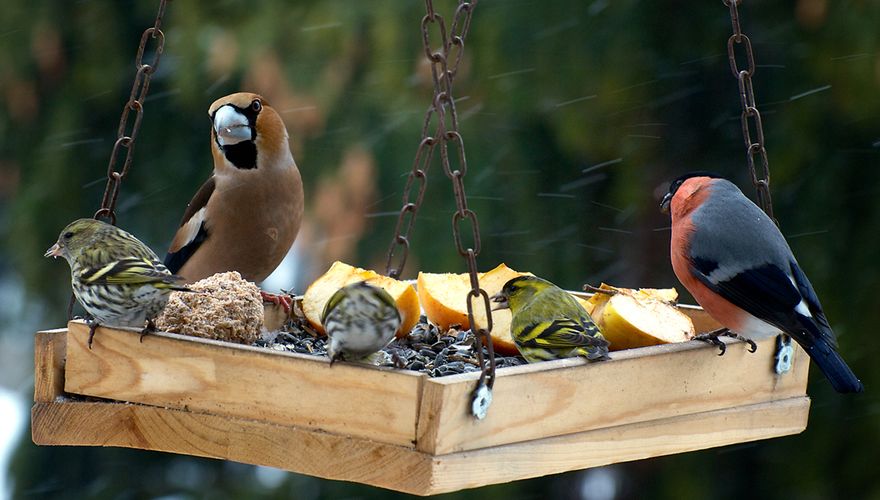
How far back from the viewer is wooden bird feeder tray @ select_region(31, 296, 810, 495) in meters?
2.40

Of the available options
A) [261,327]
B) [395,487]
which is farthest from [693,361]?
[261,327]

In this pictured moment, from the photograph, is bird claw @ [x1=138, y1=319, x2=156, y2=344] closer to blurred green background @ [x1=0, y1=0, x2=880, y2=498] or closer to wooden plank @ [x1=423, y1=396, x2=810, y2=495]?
wooden plank @ [x1=423, y1=396, x2=810, y2=495]

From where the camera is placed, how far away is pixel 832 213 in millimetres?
4277

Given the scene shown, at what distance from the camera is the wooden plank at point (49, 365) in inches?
115

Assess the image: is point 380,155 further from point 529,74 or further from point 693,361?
point 693,361

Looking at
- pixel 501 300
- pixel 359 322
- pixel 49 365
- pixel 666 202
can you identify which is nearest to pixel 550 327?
pixel 501 300

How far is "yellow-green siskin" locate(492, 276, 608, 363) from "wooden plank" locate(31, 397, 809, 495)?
0.20 metres

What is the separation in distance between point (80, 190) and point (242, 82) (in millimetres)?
803

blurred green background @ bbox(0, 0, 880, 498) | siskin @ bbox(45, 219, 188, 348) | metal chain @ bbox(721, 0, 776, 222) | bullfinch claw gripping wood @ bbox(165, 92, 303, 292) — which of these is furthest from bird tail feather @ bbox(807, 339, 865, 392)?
bullfinch claw gripping wood @ bbox(165, 92, 303, 292)

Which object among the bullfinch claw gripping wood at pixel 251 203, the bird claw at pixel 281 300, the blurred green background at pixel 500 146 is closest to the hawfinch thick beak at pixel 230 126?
the bullfinch claw gripping wood at pixel 251 203

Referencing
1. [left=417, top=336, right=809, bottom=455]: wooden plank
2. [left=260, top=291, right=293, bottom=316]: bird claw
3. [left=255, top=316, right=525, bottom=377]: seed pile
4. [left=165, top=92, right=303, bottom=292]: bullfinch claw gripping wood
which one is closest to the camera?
[left=417, top=336, right=809, bottom=455]: wooden plank

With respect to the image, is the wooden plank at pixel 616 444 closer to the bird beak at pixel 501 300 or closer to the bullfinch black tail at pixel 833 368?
the bullfinch black tail at pixel 833 368

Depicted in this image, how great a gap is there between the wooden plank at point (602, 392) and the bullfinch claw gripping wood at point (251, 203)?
1.41m

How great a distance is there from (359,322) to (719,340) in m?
1.00
